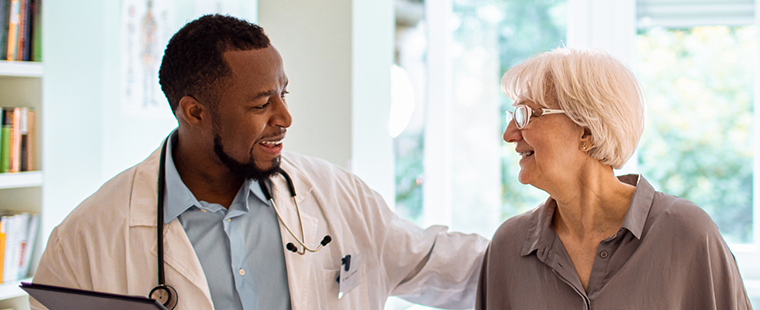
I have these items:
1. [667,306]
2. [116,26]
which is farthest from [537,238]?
[116,26]

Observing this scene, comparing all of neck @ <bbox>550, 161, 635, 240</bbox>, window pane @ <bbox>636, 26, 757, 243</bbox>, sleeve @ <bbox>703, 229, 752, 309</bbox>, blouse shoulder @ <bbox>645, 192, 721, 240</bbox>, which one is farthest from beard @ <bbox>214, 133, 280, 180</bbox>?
window pane @ <bbox>636, 26, 757, 243</bbox>

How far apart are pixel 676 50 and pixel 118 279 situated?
3252 millimetres

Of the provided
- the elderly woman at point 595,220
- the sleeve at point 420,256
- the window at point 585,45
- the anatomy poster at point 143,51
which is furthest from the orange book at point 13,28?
the window at point 585,45

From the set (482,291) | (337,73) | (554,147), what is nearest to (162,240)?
(482,291)

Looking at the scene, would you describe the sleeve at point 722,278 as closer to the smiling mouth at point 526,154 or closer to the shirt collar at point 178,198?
the smiling mouth at point 526,154

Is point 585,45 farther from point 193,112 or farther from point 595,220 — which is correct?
point 193,112

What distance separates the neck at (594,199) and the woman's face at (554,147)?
0.09 feet

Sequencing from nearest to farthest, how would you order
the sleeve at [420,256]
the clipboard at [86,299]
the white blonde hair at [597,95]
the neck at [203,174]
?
the clipboard at [86,299]
the white blonde hair at [597,95]
the neck at [203,174]
the sleeve at [420,256]

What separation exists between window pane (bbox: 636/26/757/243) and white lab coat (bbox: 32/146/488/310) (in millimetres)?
2175

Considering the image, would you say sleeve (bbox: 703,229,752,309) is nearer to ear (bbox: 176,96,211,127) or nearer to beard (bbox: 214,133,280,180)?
beard (bbox: 214,133,280,180)

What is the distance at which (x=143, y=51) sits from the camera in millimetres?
2473

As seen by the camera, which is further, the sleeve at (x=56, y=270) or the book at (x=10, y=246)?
the book at (x=10, y=246)

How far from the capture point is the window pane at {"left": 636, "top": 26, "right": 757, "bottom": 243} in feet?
10.6

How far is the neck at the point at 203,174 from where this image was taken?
1.44m
